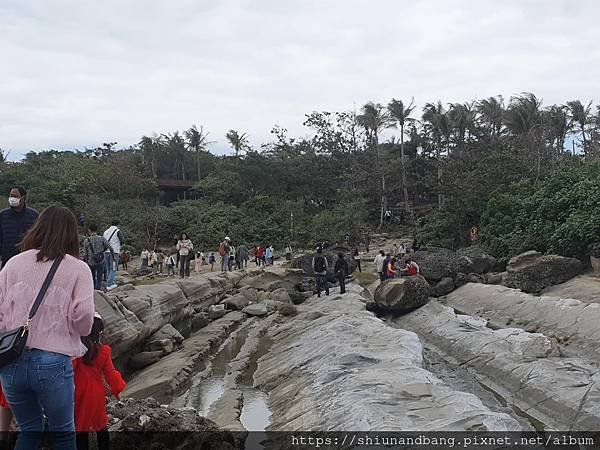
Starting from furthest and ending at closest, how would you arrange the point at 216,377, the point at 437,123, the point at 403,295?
the point at 437,123, the point at 403,295, the point at 216,377

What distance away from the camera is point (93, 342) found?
13.2ft

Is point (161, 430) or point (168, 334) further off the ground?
point (161, 430)

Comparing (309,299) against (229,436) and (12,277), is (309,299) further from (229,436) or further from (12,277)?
(12,277)

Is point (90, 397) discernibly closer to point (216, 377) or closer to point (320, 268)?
point (216, 377)

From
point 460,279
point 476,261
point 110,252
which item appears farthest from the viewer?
point 476,261

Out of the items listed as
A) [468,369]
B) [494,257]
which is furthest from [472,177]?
[468,369]

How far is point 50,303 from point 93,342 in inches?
42.3

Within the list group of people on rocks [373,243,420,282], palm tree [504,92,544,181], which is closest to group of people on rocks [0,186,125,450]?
group of people on rocks [373,243,420,282]

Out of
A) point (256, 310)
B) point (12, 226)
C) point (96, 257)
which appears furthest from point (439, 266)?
point (12, 226)

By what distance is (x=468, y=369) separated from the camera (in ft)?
34.6

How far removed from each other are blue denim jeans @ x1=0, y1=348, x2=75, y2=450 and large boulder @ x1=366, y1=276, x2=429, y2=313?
12991mm

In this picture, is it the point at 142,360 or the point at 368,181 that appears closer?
the point at 142,360

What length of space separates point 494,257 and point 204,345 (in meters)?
13.3

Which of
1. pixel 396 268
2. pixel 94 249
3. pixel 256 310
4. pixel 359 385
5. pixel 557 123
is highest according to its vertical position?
pixel 557 123
